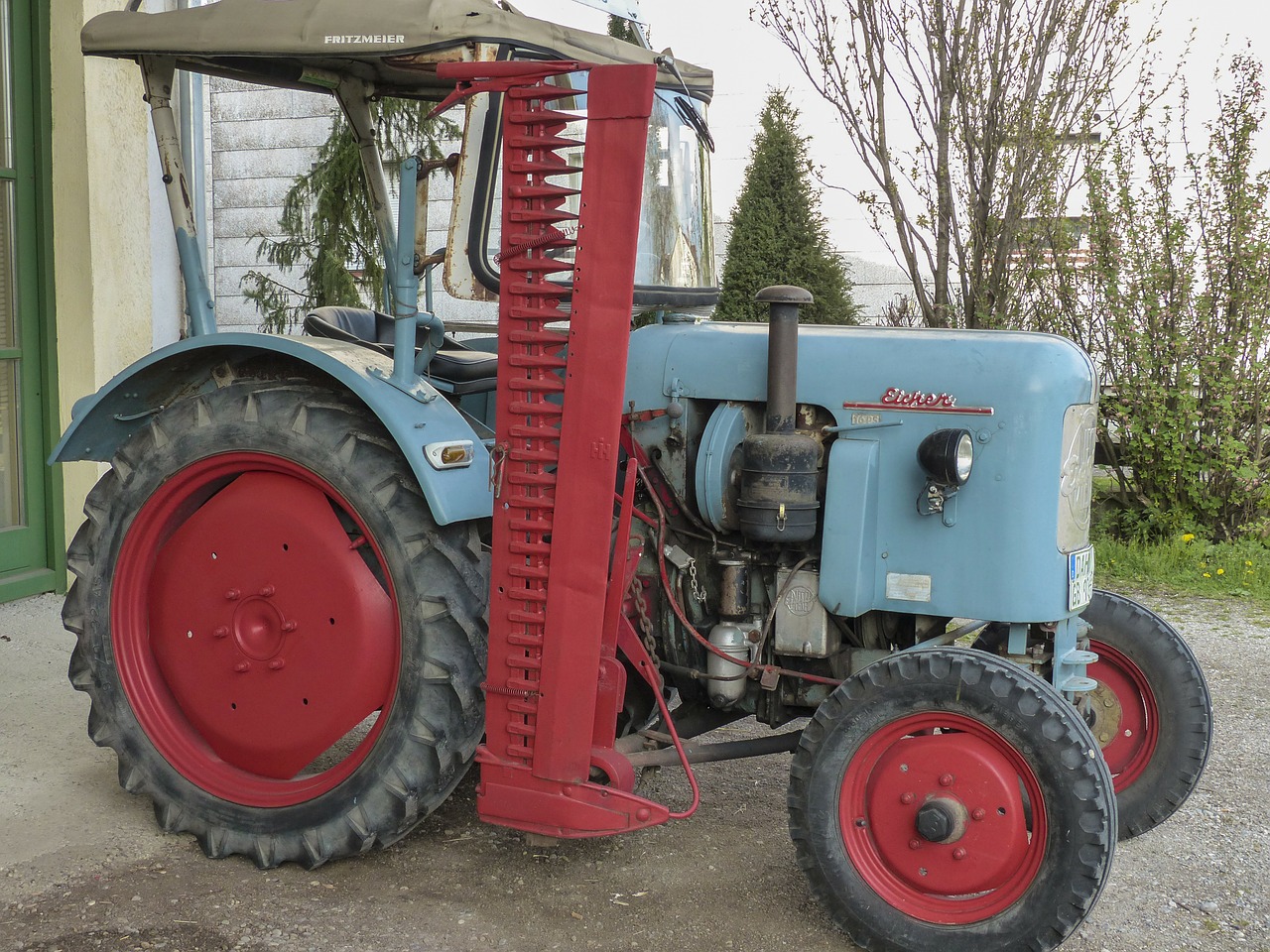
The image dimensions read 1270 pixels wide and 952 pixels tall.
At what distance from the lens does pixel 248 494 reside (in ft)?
10.5

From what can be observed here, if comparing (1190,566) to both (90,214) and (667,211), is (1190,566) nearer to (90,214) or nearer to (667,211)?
(667,211)

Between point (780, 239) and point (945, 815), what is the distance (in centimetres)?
663

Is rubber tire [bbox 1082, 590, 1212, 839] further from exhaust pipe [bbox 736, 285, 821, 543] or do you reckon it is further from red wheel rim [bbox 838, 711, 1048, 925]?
exhaust pipe [bbox 736, 285, 821, 543]

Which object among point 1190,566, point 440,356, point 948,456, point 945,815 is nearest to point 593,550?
point 948,456

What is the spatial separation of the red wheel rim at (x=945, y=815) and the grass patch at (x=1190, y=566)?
13.4 feet

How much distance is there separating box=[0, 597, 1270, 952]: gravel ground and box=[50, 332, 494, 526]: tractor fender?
0.91 meters

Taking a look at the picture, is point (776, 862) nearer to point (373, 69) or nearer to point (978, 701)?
point (978, 701)

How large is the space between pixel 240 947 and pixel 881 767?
144cm

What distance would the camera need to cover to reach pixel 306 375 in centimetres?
321

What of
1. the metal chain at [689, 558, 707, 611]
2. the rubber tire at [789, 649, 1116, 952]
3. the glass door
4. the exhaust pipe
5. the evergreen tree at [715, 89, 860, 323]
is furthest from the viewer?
the evergreen tree at [715, 89, 860, 323]

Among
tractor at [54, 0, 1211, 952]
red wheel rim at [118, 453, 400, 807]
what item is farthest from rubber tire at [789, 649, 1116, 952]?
red wheel rim at [118, 453, 400, 807]

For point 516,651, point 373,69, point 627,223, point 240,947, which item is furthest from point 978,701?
point 373,69

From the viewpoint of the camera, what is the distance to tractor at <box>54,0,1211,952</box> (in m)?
2.70

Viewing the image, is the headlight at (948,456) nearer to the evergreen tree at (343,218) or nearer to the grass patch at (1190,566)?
the grass patch at (1190,566)
